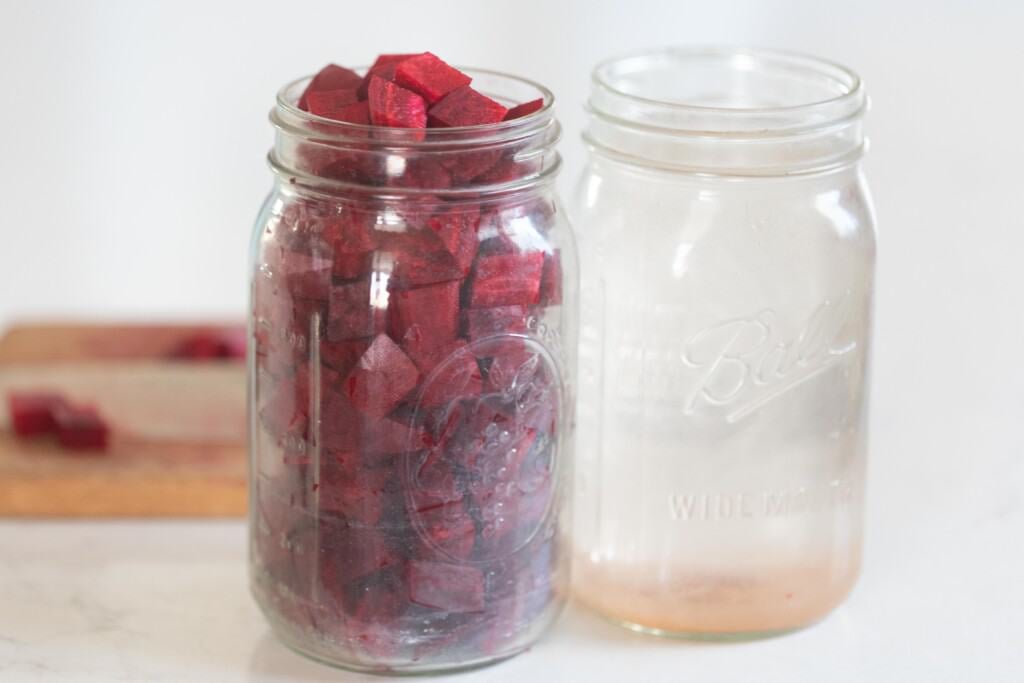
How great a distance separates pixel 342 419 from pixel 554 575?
20cm

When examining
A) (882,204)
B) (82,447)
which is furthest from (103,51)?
(882,204)

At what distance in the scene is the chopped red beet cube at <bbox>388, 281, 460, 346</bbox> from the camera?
865mm

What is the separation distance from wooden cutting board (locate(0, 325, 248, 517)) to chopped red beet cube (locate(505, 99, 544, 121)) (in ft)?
1.51

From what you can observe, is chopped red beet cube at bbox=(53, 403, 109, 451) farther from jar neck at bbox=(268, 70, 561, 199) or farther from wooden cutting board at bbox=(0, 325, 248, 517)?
jar neck at bbox=(268, 70, 561, 199)

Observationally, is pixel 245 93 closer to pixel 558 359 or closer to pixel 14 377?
pixel 14 377

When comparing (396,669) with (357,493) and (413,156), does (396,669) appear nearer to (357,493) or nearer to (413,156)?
(357,493)

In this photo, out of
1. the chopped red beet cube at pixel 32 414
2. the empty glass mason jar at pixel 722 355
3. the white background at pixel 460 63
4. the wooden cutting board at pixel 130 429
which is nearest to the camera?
the empty glass mason jar at pixel 722 355

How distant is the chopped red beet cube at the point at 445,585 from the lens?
0.91 m

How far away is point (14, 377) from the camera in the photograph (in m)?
1.45

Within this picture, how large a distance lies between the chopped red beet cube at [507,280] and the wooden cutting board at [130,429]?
429 mm

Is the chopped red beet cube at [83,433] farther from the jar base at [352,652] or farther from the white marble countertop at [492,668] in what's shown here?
the jar base at [352,652]

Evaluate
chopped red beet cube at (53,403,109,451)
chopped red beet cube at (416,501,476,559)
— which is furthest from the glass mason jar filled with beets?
chopped red beet cube at (53,403,109,451)

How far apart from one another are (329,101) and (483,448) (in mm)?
231

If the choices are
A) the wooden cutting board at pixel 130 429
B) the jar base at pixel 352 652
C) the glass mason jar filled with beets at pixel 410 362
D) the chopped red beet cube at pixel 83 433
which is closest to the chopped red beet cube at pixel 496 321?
the glass mason jar filled with beets at pixel 410 362
